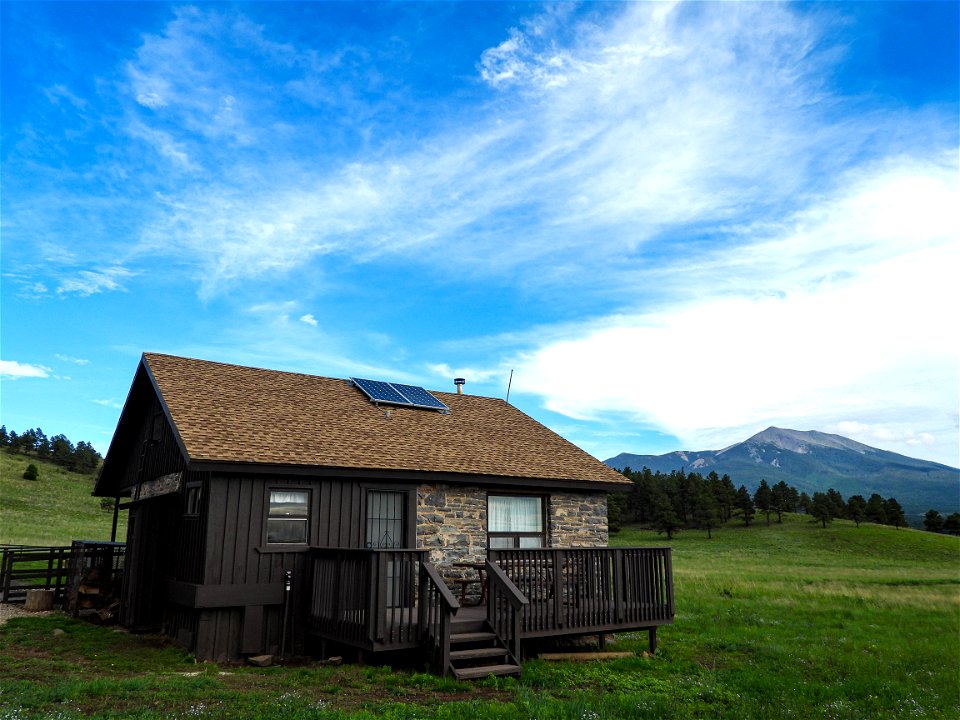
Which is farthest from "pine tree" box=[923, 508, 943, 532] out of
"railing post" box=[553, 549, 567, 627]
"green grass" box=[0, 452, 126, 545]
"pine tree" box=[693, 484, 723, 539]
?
"railing post" box=[553, 549, 567, 627]

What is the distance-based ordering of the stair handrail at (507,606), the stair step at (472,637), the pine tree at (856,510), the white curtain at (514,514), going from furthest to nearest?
the pine tree at (856,510)
the white curtain at (514,514)
the stair handrail at (507,606)
the stair step at (472,637)

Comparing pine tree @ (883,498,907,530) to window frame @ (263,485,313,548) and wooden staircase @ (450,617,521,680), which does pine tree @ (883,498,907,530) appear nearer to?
wooden staircase @ (450,617,521,680)

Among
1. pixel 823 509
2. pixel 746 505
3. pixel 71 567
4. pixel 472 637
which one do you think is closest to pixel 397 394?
pixel 472 637

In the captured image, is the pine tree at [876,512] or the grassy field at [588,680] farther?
the pine tree at [876,512]

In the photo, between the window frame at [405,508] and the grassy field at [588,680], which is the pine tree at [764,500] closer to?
the grassy field at [588,680]

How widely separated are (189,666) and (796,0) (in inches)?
684

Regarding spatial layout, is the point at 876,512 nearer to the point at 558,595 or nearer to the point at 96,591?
the point at 558,595

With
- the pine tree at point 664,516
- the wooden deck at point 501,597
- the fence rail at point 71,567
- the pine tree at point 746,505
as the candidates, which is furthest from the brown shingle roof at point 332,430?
the pine tree at point 746,505

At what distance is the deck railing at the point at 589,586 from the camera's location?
1128 centimetres

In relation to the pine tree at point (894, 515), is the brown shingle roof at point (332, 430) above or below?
above

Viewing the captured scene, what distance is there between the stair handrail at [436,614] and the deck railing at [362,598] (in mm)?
168

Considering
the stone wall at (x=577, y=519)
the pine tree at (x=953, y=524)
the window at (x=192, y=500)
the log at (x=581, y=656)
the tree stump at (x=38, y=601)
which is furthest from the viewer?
the pine tree at (x=953, y=524)

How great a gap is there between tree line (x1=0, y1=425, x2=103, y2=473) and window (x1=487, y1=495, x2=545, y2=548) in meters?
71.1

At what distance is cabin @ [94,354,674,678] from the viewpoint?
10.5 meters
